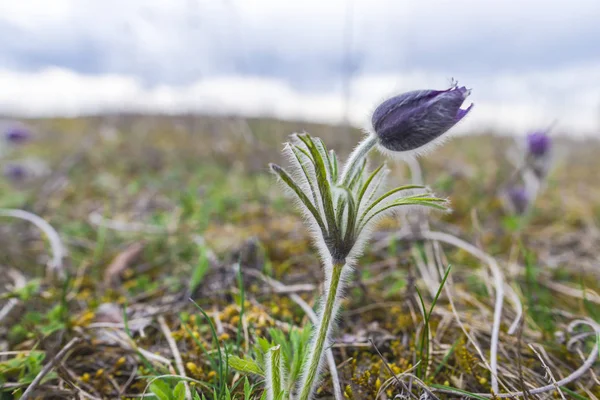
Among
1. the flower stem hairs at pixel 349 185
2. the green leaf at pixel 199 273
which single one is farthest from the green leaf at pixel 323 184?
the green leaf at pixel 199 273

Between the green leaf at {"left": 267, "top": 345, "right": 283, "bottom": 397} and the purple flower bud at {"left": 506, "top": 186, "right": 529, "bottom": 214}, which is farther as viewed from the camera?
the purple flower bud at {"left": 506, "top": 186, "right": 529, "bottom": 214}

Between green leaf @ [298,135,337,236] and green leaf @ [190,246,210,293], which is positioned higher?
green leaf @ [298,135,337,236]

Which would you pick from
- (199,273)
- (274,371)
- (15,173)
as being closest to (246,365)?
(274,371)

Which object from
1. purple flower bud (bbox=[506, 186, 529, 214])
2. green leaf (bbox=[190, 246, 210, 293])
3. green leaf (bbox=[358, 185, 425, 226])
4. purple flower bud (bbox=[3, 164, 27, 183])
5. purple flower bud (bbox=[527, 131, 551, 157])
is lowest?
green leaf (bbox=[190, 246, 210, 293])

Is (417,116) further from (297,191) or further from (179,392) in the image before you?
(179,392)

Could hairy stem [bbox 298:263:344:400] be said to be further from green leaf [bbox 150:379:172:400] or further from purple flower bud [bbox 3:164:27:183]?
purple flower bud [bbox 3:164:27:183]

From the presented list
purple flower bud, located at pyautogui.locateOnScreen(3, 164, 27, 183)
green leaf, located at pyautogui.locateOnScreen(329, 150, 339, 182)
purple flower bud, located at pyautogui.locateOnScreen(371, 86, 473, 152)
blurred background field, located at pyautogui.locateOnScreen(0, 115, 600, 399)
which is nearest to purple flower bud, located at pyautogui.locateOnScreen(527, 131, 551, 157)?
blurred background field, located at pyautogui.locateOnScreen(0, 115, 600, 399)

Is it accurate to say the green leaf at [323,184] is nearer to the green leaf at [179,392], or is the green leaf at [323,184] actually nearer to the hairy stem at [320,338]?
the hairy stem at [320,338]
